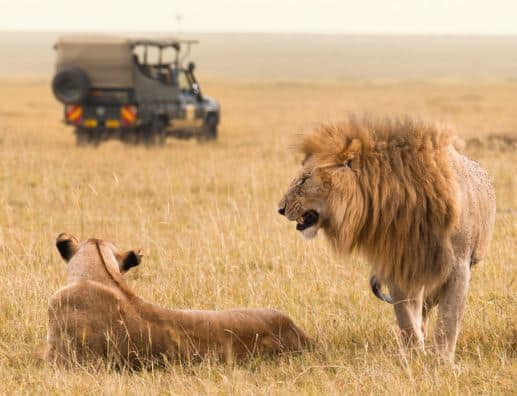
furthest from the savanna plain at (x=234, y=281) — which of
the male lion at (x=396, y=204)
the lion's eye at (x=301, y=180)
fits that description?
the lion's eye at (x=301, y=180)

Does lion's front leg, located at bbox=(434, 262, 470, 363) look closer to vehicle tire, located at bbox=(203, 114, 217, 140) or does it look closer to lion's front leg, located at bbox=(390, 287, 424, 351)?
lion's front leg, located at bbox=(390, 287, 424, 351)

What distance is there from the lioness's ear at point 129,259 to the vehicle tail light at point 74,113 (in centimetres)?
1395

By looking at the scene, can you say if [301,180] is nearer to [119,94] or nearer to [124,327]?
[124,327]

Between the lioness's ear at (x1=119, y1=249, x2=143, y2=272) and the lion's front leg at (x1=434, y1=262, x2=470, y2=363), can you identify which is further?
the lion's front leg at (x1=434, y1=262, x2=470, y2=363)

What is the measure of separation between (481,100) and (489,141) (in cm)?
1957

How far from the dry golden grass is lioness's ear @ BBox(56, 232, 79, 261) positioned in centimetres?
56

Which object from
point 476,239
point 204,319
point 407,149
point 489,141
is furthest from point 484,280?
point 489,141

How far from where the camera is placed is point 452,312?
15.6 feet

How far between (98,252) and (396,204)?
145 centimetres

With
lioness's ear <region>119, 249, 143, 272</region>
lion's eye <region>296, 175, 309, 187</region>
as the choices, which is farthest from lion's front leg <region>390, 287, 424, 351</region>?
lioness's ear <region>119, 249, 143, 272</region>

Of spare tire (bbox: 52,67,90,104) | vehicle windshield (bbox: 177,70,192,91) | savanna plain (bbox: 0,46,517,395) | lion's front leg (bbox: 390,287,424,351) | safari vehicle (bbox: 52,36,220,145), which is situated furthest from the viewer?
vehicle windshield (bbox: 177,70,192,91)

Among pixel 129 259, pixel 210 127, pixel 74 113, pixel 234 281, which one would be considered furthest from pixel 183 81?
pixel 129 259

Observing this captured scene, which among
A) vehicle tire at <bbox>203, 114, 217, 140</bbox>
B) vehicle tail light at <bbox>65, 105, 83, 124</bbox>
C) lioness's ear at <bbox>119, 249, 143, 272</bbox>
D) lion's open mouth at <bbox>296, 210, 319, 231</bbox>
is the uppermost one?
lion's open mouth at <bbox>296, 210, 319, 231</bbox>

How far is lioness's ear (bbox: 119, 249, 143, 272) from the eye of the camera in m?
4.60
